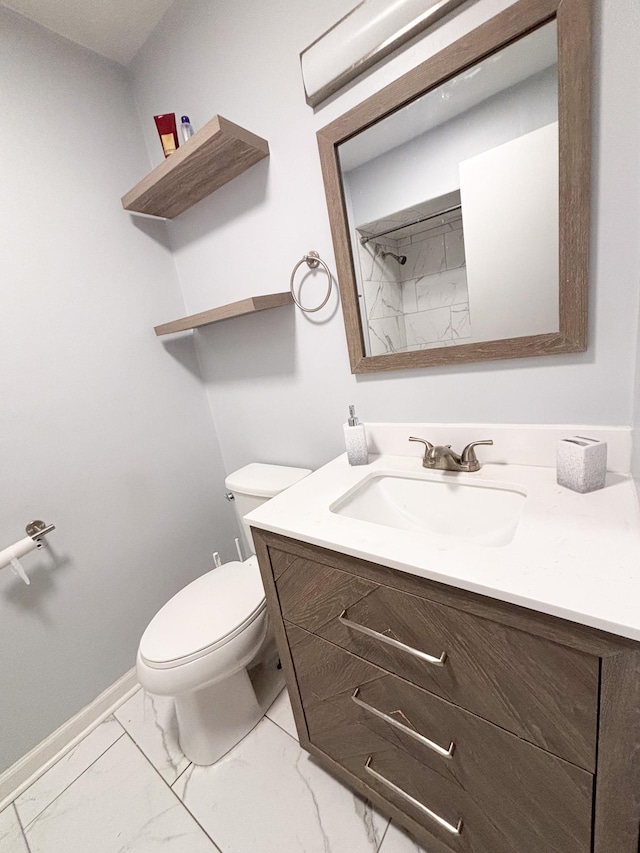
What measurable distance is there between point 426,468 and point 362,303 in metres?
0.54

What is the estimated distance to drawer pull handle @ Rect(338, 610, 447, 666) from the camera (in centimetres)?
60

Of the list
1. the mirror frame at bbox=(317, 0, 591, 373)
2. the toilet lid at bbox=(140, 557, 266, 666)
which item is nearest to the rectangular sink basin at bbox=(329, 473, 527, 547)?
the mirror frame at bbox=(317, 0, 591, 373)

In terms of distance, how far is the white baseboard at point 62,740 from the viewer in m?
1.13

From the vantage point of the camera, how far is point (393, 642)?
2.14ft

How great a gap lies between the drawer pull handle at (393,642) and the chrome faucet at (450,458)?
0.45 meters

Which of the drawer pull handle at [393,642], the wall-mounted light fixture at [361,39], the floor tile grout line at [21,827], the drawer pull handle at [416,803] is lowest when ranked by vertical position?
the floor tile grout line at [21,827]

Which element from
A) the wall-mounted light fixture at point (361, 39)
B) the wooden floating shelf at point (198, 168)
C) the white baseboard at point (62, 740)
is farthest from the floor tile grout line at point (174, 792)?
the wall-mounted light fixture at point (361, 39)

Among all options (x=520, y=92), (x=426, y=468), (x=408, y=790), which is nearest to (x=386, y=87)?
(x=520, y=92)

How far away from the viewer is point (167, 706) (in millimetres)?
1349

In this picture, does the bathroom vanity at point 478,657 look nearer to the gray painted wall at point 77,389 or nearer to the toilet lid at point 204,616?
the toilet lid at point 204,616

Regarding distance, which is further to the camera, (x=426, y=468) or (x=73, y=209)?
(x=73, y=209)

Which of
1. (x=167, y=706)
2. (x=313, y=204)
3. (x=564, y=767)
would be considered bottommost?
(x=167, y=706)

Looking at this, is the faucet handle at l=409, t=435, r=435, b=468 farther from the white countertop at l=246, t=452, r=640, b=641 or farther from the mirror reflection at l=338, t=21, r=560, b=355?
the mirror reflection at l=338, t=21, r=560, b=355

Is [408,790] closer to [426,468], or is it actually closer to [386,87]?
[426,468]
